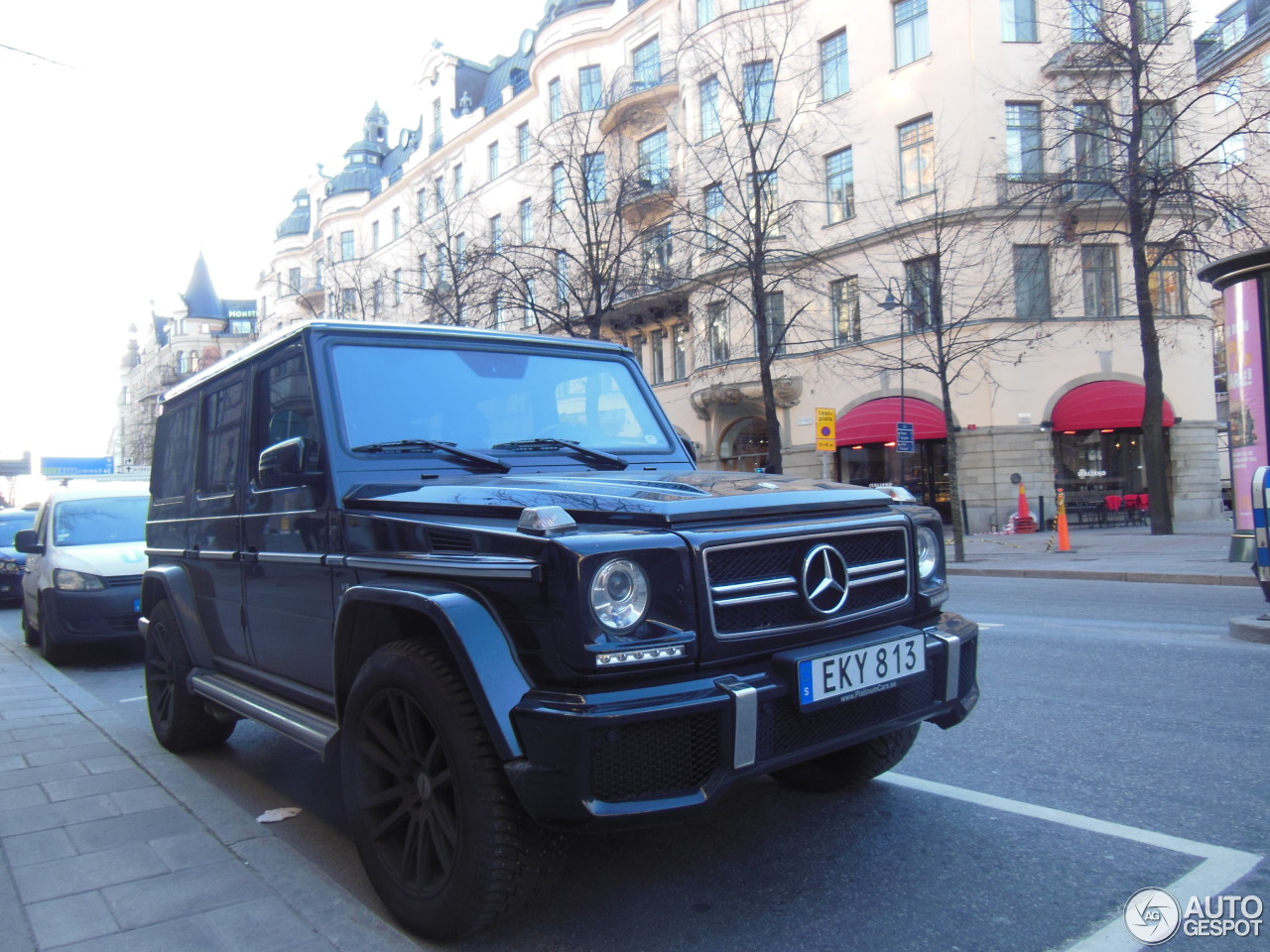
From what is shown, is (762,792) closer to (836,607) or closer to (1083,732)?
(836,607)

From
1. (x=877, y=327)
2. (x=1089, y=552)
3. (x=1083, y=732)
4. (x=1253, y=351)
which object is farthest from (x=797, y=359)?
(x=1083, y=732)

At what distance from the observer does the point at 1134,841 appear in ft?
10.9

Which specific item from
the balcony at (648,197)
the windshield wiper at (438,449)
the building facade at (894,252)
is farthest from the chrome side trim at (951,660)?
the balcony at (648,197)

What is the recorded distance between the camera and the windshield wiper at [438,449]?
11.8ft

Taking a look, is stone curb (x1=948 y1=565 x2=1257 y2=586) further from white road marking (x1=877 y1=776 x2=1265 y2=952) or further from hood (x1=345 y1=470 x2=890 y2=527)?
hood (x1=345 y1=470 x2=890 y2=527)

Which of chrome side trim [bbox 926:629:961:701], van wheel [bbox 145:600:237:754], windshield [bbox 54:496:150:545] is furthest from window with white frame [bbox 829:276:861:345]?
chrome side trim [bbox 926:629:961:701]

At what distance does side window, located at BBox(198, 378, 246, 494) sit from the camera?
4.48m

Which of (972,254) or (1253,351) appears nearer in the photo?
(1253,351)

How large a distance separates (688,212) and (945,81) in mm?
9926

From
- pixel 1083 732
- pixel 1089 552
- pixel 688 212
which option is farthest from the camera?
pixel 688 212

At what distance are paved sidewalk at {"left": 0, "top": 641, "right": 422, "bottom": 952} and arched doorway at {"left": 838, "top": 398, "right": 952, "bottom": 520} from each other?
21.9 metres

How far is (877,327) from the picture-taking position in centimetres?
→ 2619

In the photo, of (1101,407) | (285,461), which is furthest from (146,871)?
(1101,407)

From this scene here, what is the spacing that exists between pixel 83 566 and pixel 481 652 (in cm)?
787
